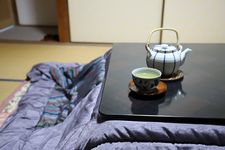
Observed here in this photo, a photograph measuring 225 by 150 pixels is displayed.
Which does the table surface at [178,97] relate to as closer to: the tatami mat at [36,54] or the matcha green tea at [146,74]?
the matcha green tea at [146,74]

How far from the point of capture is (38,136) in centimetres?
133

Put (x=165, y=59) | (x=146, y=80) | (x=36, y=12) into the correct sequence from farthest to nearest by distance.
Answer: (x=36, y=12)
(x=165, y=59)
(x=146, y=80)

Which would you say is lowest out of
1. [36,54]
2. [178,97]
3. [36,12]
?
[36,54]

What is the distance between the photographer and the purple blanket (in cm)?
83

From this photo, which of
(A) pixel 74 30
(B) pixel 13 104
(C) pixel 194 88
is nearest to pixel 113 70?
(C) pixel 194 88

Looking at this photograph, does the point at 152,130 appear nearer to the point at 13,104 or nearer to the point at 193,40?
Answer: the point at 13,104

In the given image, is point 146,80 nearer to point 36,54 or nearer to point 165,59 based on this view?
point 165,59

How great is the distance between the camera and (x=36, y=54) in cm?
295

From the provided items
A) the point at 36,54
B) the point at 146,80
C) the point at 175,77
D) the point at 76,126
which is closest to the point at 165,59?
the point at 175,77

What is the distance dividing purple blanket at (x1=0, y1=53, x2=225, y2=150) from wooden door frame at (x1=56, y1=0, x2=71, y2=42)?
3.92 feet

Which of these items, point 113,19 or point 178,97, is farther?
point 113,19

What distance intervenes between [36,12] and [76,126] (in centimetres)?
371

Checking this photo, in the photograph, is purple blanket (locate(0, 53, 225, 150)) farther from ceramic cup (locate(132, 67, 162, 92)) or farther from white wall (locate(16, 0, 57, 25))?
white wall (locate(16, 0, 57, 25))

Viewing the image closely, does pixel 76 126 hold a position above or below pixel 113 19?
below
